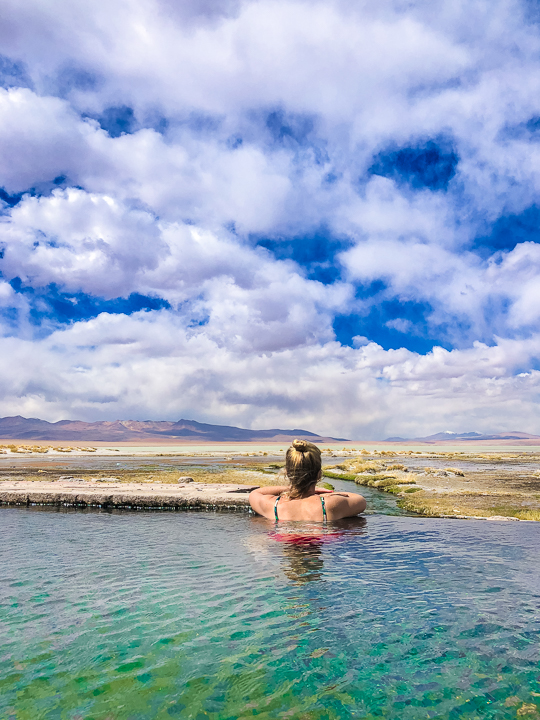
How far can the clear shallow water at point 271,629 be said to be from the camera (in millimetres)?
4273

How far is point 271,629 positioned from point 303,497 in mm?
5608

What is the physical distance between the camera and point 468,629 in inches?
226

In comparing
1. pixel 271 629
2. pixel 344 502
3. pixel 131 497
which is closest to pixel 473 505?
pixel 344 502

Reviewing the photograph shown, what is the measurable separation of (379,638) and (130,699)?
2.94 metres

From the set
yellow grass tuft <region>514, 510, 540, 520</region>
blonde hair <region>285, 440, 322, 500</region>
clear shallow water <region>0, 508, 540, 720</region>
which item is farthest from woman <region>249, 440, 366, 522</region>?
yellow grass tuft <region>514, 510, 540, 520</region>

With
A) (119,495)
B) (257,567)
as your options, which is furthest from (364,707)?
(119,495)

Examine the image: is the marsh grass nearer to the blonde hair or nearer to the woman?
the woman

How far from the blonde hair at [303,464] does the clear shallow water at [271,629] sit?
4.42 ft

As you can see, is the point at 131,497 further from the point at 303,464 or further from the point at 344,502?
the point at 303,464

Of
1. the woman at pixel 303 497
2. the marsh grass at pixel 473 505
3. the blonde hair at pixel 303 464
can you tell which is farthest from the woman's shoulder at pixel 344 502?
the marsh grass at pixel 473 505

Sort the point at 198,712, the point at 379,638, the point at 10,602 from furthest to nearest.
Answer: the point at 10,602 → the point at 379,638 → the point at 198,712

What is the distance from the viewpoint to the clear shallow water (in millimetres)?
4273

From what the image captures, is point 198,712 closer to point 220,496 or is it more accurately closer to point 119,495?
point 220,496

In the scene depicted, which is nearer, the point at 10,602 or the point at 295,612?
the point at 295,612
